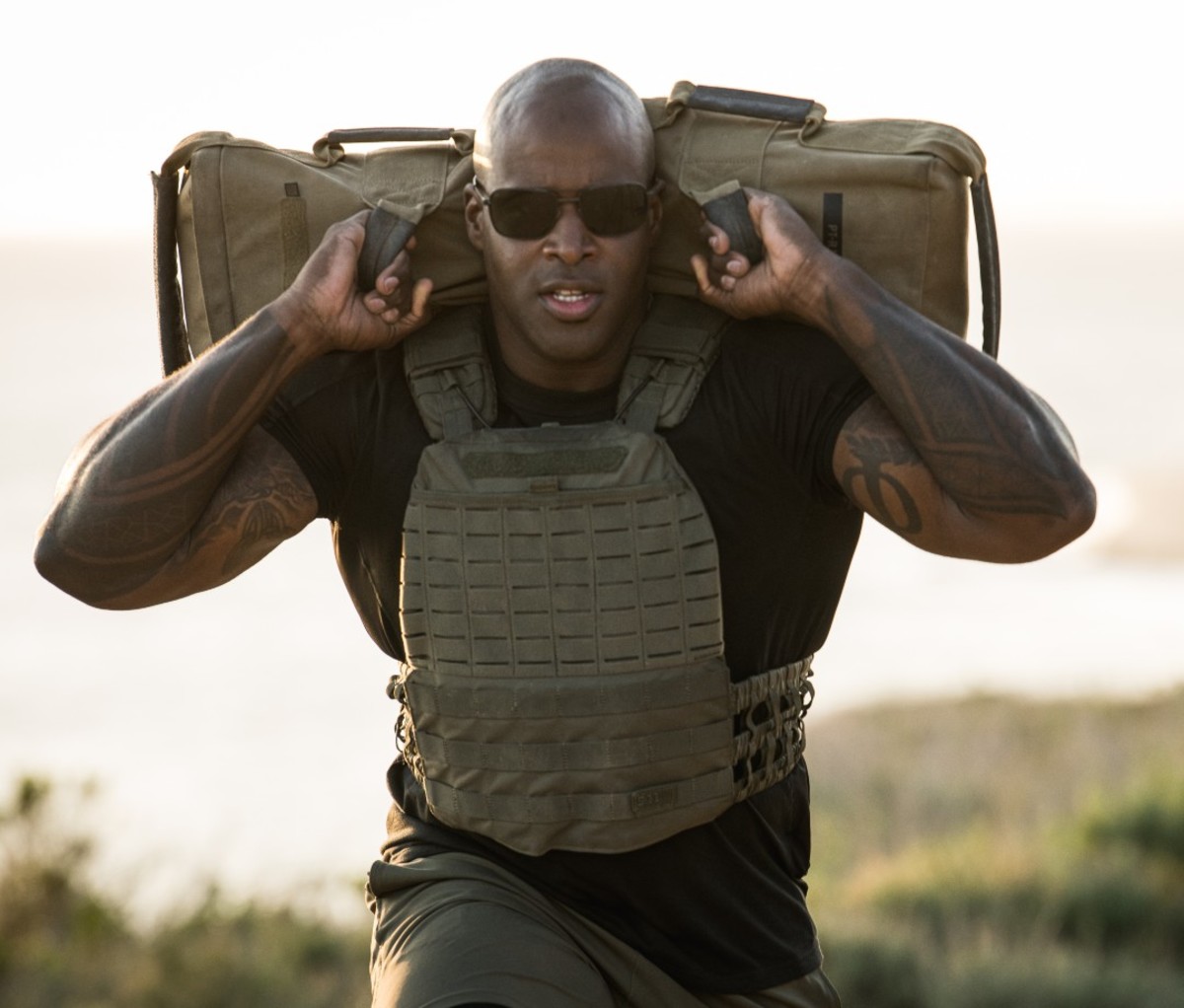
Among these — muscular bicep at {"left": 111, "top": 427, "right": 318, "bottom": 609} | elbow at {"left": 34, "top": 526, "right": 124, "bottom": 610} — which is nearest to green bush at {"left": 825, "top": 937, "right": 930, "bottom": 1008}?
muscular bicep at {"left": 111, "top": 427, "right": 318, "bottom": 609}

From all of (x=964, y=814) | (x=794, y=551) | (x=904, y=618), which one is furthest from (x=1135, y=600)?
(x=794, y=551)

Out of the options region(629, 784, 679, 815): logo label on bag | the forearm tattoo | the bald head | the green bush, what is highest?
the bald head

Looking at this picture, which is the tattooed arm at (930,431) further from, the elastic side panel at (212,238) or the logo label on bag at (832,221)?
the elastic side panel at (212,238)

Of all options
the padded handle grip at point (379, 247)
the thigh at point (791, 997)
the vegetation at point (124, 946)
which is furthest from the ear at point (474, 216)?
the vegetation at point (124, 946)

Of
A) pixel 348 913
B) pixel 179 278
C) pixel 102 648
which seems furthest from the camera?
pixel 102 648

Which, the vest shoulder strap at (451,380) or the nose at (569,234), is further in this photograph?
the vest shoulder strap at (451,380)

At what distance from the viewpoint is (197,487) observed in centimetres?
403

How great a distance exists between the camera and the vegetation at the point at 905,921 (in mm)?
8422

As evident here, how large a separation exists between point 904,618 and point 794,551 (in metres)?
24.2

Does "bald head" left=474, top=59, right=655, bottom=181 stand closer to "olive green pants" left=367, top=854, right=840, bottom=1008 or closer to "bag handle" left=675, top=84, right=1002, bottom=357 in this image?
"bag handle" left=675, top=84, right=1002, bottom=357

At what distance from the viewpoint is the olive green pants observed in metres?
3.78

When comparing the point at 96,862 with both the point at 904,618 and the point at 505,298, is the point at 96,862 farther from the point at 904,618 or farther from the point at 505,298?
the point at 904,618

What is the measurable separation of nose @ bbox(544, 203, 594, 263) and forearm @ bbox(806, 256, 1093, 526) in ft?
1.54

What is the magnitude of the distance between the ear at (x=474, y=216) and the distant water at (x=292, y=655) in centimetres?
616
